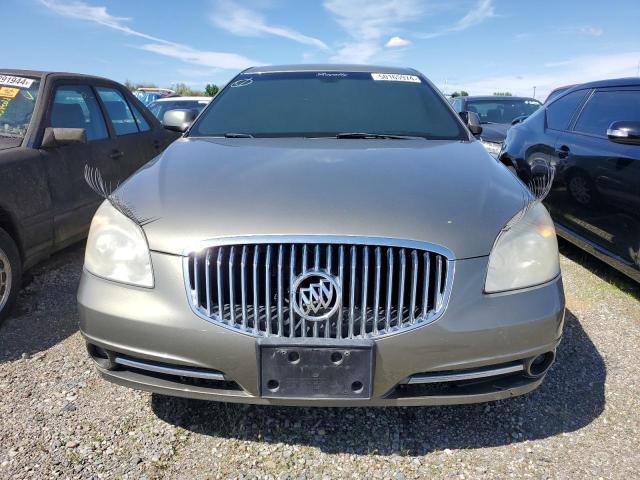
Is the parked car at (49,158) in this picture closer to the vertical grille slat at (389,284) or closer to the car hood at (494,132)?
the vertical grille slat at (389,284)

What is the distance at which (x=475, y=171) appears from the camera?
2.24 meters

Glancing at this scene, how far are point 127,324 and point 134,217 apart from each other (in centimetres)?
41

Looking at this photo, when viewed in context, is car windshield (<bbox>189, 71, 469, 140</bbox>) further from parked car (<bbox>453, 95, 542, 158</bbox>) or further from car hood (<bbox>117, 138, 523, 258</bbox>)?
parked car (<bbox>453, 95, 542, 158</bbox>)

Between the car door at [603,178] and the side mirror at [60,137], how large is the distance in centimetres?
371

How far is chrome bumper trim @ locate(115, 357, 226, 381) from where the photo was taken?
1743 mm

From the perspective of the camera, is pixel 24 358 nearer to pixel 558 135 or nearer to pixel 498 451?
pixel 498 451

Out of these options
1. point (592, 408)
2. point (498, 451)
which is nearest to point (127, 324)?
point (498, 451)

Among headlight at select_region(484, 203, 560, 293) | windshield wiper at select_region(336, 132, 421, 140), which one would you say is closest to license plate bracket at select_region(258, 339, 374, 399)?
headlight at select_region(484, 203, 560, 293)

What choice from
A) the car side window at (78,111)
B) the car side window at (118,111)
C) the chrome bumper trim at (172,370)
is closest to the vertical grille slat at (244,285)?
the chrome bumper trim at (172,370)

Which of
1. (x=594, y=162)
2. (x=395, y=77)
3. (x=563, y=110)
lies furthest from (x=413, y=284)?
(x=563, y=110)

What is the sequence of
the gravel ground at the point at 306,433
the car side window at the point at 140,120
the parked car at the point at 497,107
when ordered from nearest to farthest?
1. the gravel ground at the point at 306,433
2. the car side window at the point at 140,120
3. the parked car at the point at 497,107

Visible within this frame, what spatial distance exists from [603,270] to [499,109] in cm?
595

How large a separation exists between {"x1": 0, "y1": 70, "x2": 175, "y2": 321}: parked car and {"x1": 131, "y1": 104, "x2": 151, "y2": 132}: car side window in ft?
0.95

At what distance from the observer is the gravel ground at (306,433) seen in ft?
6.25
